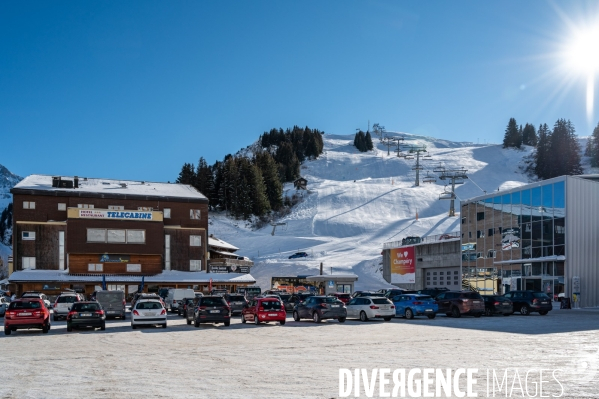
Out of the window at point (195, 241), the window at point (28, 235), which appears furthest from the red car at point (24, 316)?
the window at point (195, 241)

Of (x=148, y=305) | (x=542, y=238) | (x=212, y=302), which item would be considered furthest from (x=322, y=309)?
(x=542, y=238)

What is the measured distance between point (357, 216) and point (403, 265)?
49340 mm

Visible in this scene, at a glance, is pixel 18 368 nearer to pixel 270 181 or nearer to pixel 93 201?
pixel 93 201

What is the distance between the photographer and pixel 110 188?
75312 millimetres

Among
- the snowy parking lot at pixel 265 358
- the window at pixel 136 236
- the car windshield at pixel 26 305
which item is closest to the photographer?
the snowy parking lot at pixel 265 358

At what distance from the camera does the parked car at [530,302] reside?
3747 centimetres

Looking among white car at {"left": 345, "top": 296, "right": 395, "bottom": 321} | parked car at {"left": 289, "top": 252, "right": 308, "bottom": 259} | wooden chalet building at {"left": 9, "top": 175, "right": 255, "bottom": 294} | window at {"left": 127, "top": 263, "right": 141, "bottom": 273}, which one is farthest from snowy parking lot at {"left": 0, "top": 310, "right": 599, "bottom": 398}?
parked car at {"left": 289, "top": 252, "right": 308, "bottom": 259}

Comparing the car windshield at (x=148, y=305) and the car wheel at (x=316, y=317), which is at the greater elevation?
the car windshield at (x=148, y=305)

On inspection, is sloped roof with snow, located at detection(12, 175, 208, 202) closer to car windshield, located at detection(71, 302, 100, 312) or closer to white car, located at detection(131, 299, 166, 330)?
car windshield, located at detection(71, 302, 100, 312)

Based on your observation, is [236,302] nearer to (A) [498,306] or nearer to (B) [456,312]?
(B) [456,312]

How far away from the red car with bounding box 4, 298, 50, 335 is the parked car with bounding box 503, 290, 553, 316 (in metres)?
26.9

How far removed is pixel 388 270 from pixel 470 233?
62.5ft

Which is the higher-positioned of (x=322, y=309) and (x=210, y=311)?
(x=210, y=311)

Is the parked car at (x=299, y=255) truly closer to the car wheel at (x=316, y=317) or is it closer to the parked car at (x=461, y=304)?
the parked car at (x=461, y=304)
